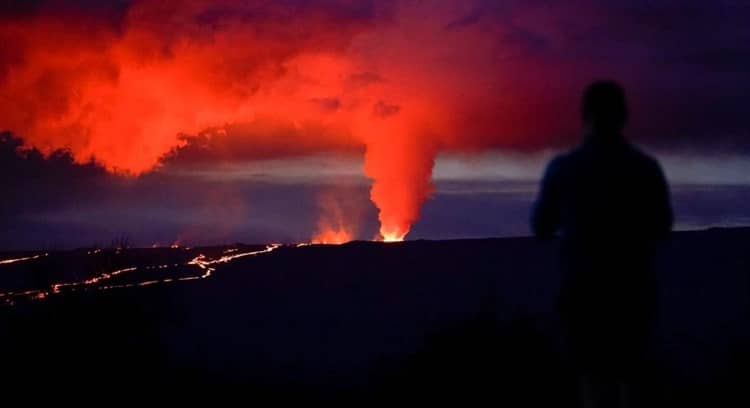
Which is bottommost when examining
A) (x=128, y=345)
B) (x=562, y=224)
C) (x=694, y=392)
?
(x=694, y=392)

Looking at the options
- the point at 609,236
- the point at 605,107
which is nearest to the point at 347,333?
the point at 609,236

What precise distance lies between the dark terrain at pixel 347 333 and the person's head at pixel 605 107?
202 centimetres

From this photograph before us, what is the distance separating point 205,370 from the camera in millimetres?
10805

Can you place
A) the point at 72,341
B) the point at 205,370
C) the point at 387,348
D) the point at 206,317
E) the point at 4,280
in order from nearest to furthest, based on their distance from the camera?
the point at 72,341 < the point at 205,370 < the point at 387,348 < the point at 206,317 < the point at 4,280

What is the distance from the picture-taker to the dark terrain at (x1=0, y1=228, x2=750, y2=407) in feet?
29.1

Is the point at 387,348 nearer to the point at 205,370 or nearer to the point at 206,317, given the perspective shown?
the point at 205,370

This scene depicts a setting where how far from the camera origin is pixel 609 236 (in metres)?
4.61

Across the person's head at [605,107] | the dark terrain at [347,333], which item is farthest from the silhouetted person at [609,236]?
the dark terrain at [347,333]

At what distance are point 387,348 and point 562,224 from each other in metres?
A: 7.10

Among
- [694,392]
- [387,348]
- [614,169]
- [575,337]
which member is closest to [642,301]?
[575,337]

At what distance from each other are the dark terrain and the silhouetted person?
4.14 feet

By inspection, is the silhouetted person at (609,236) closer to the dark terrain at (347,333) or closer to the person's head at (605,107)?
the person's head at (605,107)

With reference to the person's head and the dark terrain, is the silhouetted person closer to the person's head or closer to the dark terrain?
the person's head

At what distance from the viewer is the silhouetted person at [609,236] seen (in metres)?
4.62
